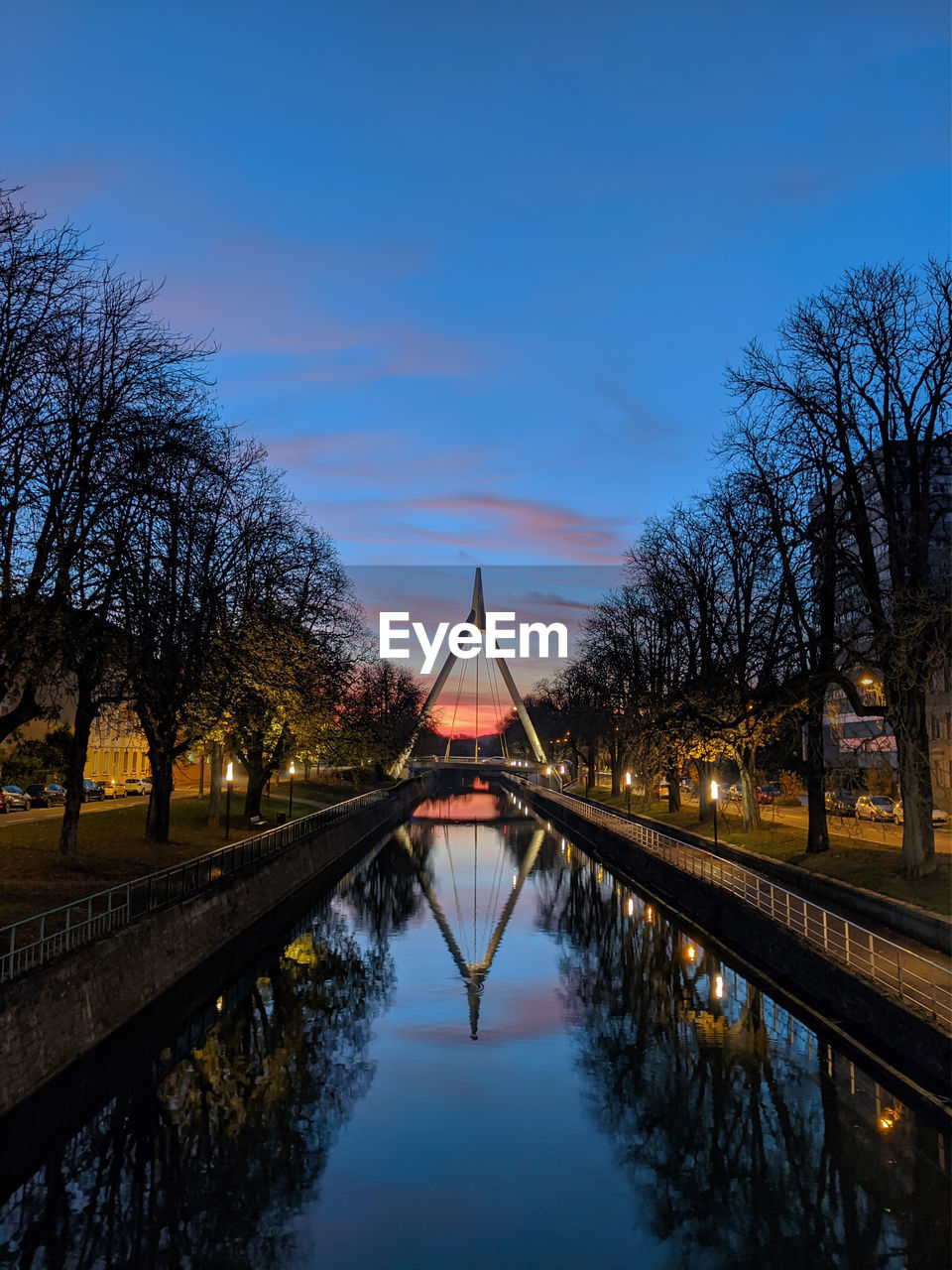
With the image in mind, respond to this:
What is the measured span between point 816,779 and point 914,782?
6.71 meters

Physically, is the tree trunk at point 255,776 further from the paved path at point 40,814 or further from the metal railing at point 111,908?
the metal railing at point 111,908

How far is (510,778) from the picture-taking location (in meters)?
175

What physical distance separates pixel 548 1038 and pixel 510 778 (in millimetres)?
154234

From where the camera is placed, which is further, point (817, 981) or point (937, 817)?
point (937, 817)

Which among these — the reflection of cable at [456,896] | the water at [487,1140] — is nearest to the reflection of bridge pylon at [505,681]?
the reflection of cable at [456,896]

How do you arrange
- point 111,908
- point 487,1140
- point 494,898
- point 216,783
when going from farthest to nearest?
point 216,783 < point 494,898 < point 111,908 < point 487,1140

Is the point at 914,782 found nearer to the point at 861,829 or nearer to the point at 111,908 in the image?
the point at 861,829

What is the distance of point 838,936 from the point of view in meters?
21.5

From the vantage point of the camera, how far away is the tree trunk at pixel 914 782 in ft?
80.9

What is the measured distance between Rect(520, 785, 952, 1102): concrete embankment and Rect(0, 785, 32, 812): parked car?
2942 cm

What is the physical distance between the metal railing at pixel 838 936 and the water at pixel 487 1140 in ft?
5.12

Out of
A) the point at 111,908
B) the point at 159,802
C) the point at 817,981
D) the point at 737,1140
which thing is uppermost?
the point at 159,802

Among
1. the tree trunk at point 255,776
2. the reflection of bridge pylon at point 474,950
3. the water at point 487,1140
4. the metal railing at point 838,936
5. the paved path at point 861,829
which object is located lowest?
the reflection of bridge pylon at point 474,950

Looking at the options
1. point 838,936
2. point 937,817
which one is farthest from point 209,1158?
point 937,817
